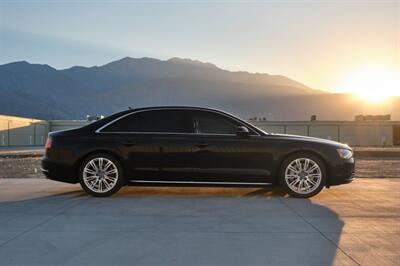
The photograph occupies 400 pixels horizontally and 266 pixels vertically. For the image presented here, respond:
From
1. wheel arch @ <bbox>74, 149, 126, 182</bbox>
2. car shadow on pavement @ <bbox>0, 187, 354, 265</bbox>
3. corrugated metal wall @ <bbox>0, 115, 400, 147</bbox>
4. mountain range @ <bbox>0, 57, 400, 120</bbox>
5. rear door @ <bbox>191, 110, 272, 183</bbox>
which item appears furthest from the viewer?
mountain range @ <bbox>0, 57, 400, 120</bbox>

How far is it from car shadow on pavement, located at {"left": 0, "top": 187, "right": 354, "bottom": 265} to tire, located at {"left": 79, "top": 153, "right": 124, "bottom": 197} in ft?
0.59

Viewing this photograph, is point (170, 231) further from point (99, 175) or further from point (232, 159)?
point (99, 175)

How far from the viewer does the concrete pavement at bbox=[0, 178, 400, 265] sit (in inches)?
187

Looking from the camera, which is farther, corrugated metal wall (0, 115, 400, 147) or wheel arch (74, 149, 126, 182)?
corrugated metal wall (0, 115, 400, 147)

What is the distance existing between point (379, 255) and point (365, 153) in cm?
2016

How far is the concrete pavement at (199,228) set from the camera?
4.74 metres

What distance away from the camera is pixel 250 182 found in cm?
838

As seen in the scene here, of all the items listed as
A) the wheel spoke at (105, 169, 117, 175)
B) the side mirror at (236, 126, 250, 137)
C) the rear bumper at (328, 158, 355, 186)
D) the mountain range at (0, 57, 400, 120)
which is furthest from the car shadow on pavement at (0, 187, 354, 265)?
the mountain range at (0, 57, 400, 120)

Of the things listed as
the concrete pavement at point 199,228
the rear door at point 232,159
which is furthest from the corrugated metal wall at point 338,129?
the concrete pavement at point 199,228

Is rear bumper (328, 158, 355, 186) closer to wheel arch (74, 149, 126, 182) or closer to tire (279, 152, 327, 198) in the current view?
tire (279, 152, 327, 198)

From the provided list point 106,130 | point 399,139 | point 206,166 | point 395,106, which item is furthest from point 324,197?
point 395,106

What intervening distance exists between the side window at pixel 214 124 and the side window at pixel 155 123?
0.62 feet

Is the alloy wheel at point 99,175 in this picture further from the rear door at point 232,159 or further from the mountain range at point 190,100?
the mountain range at point 190,100

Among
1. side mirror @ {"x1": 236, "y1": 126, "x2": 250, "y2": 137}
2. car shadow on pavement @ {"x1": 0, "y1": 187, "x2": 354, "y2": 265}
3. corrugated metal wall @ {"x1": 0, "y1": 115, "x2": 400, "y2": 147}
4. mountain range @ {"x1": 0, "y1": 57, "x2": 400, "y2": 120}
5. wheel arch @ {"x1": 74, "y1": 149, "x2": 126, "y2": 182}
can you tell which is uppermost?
mountain range @ {"x1": 0, "y1": 57, "x2": 400, "y2": 120}
